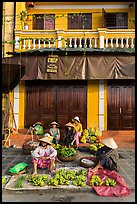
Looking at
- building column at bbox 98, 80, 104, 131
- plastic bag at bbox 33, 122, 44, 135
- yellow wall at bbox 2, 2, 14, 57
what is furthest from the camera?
yellow wall at bbox 2, 2, 14, 57

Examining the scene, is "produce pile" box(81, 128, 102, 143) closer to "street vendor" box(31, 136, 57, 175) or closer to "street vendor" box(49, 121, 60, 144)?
"street vendor" box(49, 121, 60, 144)

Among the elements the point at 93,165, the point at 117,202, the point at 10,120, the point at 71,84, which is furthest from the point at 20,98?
the point at 117,202

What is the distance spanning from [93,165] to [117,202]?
1680mm

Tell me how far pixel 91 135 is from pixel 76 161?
126 inches

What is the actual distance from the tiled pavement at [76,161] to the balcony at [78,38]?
18.1ft

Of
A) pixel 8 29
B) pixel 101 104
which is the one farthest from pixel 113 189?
pixel 8 29

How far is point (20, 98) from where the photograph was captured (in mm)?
10891

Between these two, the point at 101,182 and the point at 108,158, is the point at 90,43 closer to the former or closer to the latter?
the point at 108,158

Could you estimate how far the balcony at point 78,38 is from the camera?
438 inches

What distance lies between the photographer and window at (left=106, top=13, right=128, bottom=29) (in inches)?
551

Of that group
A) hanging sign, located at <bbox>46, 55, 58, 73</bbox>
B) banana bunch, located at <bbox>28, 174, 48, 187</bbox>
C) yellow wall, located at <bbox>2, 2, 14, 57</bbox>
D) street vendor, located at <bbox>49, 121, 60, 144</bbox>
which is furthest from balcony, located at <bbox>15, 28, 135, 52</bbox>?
banana bunch, located at <bbox>28, 174, 48, 187</bbox>

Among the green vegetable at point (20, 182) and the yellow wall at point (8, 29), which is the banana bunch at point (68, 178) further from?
the yellow wall at point (8, 29)

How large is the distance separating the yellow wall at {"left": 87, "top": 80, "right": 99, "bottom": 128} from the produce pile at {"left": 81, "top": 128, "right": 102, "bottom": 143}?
727 millimetres

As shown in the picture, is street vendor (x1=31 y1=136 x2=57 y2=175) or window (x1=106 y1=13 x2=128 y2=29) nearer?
street vendor (x1=31 y1=136 x2=57 y2=175)
